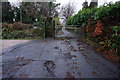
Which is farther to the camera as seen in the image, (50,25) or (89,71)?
(50,25)

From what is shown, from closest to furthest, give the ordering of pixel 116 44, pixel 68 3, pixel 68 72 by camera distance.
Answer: pixel 68 72, pixel 116 44, pixel 68 3

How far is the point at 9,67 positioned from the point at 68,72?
1.53 m

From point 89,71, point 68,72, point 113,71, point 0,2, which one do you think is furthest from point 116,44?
point 0,2

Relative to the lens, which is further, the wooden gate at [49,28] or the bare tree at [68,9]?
the bare tree at [68,9]

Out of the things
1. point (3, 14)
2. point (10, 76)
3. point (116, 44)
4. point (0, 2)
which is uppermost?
point (0, 2)

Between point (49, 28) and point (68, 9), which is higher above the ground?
point (68, 9)

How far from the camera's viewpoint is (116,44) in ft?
9.96

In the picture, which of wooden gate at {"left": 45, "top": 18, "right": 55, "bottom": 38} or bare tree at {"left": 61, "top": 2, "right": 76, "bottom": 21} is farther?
bare tree at {"left": 61, "top": 2, "right": 76, "bottom": 21}

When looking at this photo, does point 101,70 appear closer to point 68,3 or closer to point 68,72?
point 68,72

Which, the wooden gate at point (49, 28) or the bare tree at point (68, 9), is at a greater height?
the bare tree at point (68, 9)

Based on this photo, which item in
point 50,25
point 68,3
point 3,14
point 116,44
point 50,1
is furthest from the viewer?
point 68,3

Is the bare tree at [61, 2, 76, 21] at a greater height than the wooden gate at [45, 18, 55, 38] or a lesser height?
greater

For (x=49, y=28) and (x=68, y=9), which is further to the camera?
(x=68, y=9)

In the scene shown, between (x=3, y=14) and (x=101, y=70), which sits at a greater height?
(x=3, y=14)
